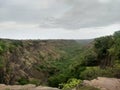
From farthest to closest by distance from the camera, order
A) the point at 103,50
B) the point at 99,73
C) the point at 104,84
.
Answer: the point at 103,50
the point at 99,73
the point at 104,84

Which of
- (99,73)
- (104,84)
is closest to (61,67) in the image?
(99,73)

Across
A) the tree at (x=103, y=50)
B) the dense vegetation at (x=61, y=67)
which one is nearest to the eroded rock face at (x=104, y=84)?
the dense vegetation at (x=61, y=67)

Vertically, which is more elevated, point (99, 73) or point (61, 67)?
point (99, 73)

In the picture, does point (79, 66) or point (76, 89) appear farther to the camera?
point (79, 66)

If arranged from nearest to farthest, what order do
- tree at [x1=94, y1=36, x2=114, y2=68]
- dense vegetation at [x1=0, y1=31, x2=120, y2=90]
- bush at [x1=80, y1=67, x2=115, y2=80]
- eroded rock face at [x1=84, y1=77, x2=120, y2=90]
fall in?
eroded rock face at [x1=84, y1=77, x2=120, y2=90] → bush at [x1=80, y1=67, x2=115, y2=80] → dense vegetation at [x1=0, y1=31, x2=120, y2=90] → tree at [x1=94, y1=36, x2=114, y2=68]

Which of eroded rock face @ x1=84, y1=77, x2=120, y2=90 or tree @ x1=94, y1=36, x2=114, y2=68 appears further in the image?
tree @ x1=94, y1=36, x2=114, y2=68

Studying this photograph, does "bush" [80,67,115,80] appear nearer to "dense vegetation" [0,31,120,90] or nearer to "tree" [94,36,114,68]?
"dense vegetation" [0,31,120,90]

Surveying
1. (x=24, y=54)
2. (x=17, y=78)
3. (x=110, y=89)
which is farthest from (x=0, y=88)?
(x=24, y=54)

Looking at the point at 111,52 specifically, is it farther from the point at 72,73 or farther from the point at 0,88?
the point at 0,88

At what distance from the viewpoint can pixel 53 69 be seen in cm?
16975

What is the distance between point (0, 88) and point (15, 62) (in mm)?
149764

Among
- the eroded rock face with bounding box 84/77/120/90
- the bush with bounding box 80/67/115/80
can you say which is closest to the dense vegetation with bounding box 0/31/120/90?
the bush with bounding box 80/67/115/80

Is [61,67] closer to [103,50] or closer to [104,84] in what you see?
Result: [103,50]

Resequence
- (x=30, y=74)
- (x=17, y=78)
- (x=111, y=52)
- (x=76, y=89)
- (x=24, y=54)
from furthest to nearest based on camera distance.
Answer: (x=24, y=54)
(x=30, y=74)
(x=17, y=78)
(x=111, y=52)
(x=76, y=89)
